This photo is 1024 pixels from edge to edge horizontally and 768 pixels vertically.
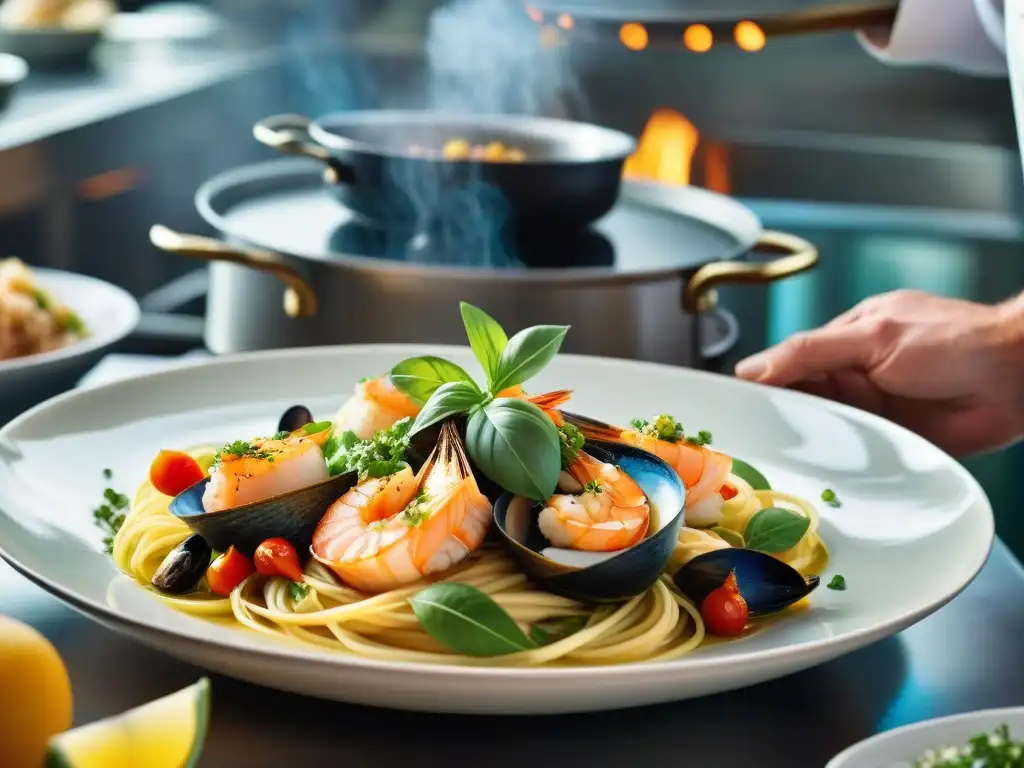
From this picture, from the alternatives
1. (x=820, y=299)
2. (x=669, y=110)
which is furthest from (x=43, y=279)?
(x=669, y=110)

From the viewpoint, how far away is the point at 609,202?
6.76 ft

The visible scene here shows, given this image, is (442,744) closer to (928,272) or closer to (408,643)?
(408,643)

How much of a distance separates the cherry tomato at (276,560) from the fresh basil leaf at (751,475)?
540mm

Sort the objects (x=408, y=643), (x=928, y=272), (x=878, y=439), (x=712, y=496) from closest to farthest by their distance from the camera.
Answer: (x=408, y=643) < (x=712, y=496) < (x=878, y=439) < (x=928, y=272)

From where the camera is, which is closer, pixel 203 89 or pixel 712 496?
pixel 712 496

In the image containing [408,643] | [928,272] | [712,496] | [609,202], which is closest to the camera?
[408,643]

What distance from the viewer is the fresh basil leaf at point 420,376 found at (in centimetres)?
131

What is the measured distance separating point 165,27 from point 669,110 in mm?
2067

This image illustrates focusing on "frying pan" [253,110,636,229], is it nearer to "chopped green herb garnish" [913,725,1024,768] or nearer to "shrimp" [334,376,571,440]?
"shrimp" [334,376,571,440]

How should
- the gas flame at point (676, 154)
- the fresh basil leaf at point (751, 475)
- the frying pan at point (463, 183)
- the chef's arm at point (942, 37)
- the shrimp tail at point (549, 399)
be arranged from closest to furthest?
1. the shrimp tail at point (549, 399)
2. the fresh basil leaf at point (751, 475)
3. the frying pan at point (463, 183)
4. the chef's arm at point (942, 37)
5. the gas flame at point (676, 154)

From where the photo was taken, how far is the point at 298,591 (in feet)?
3.90

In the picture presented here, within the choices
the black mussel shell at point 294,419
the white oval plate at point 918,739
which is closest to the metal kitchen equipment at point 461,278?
the black mussel shell at point 294,419

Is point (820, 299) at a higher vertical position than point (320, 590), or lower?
lower

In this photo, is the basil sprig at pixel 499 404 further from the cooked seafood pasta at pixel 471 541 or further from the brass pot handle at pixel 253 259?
the brass pot handle at pixel 253 259
